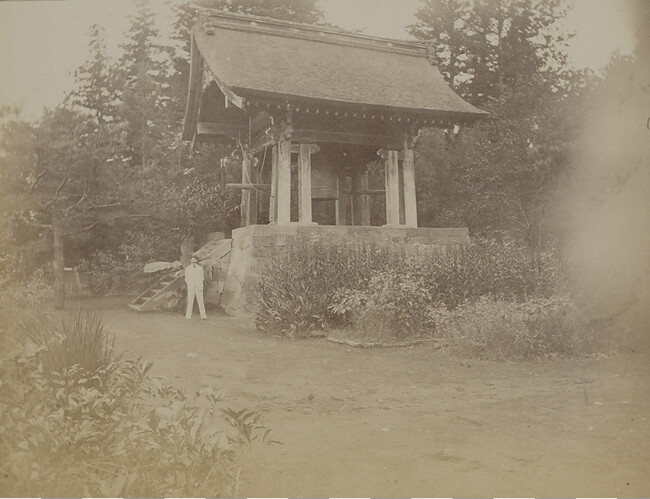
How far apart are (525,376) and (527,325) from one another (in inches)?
54.3

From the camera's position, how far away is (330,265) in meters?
9.40

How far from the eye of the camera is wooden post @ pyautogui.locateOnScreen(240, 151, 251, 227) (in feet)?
44.5

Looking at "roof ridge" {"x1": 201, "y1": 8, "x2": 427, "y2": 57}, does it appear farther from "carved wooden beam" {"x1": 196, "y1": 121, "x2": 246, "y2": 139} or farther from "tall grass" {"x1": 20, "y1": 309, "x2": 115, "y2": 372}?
"tall grass" {"x1": 20, "y1": 309, "x2": 115, "y2": 372}

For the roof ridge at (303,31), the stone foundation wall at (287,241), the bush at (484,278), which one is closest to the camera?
the bush at (484,278)

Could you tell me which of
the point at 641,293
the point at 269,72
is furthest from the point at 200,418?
the point at 269,72

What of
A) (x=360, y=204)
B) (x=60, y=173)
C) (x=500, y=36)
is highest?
(x=500, y=36)

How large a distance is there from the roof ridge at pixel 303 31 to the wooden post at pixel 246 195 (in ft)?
9.38

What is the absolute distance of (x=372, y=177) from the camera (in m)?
17.2

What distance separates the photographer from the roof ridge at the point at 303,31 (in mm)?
12180

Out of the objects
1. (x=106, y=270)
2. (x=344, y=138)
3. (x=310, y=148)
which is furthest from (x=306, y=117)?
(x=106, y=270)

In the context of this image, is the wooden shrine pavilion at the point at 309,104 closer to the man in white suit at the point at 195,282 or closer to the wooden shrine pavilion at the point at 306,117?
the wooden shrine pavilion at the point at 306,117

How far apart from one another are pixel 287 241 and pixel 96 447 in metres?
8.06

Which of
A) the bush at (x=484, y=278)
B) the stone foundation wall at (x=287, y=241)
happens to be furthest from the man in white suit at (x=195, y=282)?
the bush at (x=484, y=278)

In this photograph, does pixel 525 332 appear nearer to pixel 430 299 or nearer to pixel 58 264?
pixel 430 299
